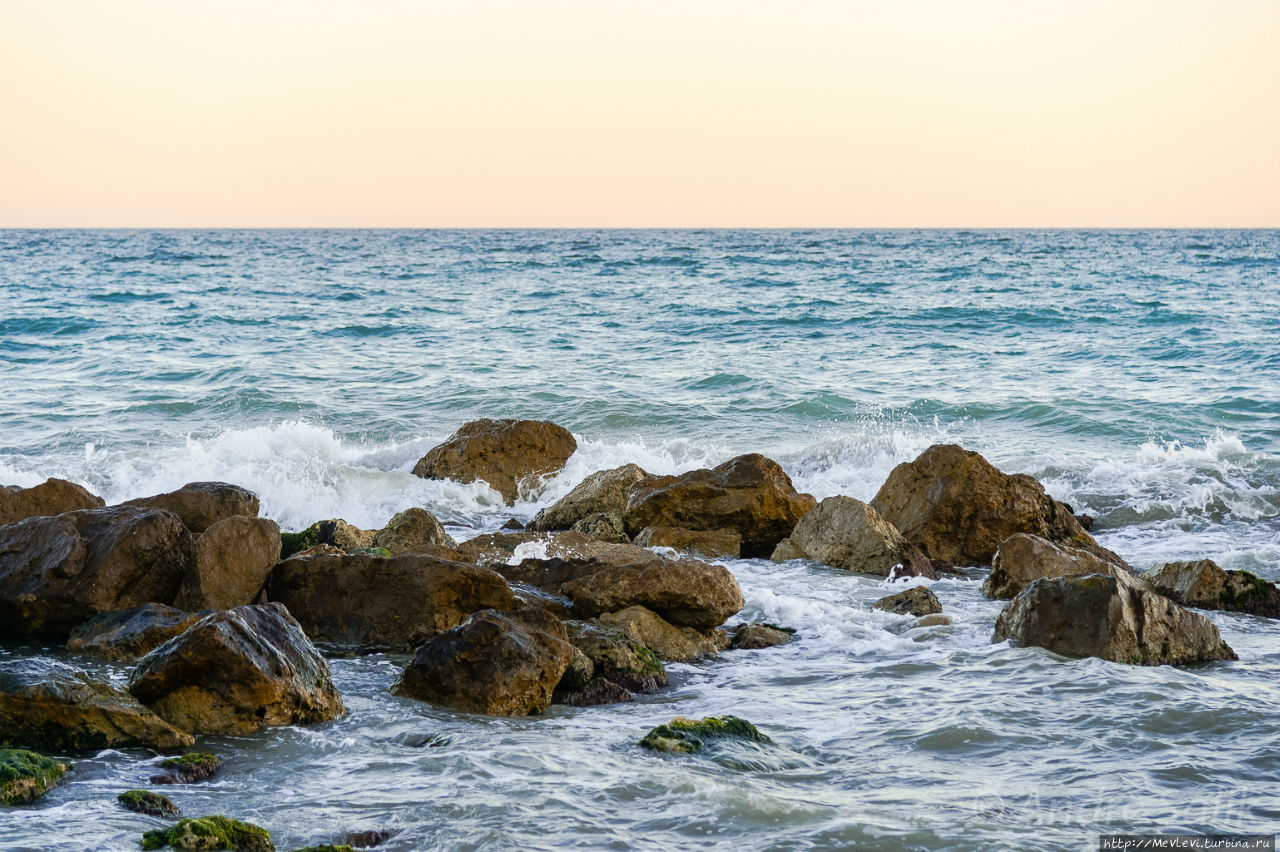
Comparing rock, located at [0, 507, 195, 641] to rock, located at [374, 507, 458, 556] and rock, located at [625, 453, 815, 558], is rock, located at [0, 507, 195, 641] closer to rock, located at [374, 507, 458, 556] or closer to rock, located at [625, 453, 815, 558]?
rock, located at [374, 507, 458, 556]

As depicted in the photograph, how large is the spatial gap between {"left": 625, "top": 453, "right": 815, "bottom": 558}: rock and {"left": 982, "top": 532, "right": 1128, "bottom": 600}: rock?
212 centimetres

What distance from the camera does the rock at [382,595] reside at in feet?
22.2

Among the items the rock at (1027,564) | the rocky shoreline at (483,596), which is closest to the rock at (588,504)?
the rocky shoreline at (483,596)

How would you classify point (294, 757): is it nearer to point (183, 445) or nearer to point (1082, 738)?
point (1082, 738)

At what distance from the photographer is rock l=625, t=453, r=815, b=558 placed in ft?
31.8

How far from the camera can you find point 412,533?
8852 millimetres

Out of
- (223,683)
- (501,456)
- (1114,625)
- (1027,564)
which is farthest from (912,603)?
(501,456)

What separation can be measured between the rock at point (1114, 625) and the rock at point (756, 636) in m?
1.50

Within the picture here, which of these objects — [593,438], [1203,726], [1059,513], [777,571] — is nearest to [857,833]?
[1203,726]

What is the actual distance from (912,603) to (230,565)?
466cm

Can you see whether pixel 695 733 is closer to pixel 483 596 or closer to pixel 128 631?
pixel 483 596

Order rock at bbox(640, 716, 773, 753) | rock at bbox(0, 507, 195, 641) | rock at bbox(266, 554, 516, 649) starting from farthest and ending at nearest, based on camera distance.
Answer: rock at bbox(266, 554, 516, 649), rock at bbox(0, 507, 195, 641), rock at bbox(640, 716, 773, 753)

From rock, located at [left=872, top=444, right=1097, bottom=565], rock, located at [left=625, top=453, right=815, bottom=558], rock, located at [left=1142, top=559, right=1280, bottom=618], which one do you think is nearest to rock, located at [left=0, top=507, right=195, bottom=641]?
rock, located at [left=625, top=453, right=815, bottom=558]

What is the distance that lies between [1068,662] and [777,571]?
2.98 m
